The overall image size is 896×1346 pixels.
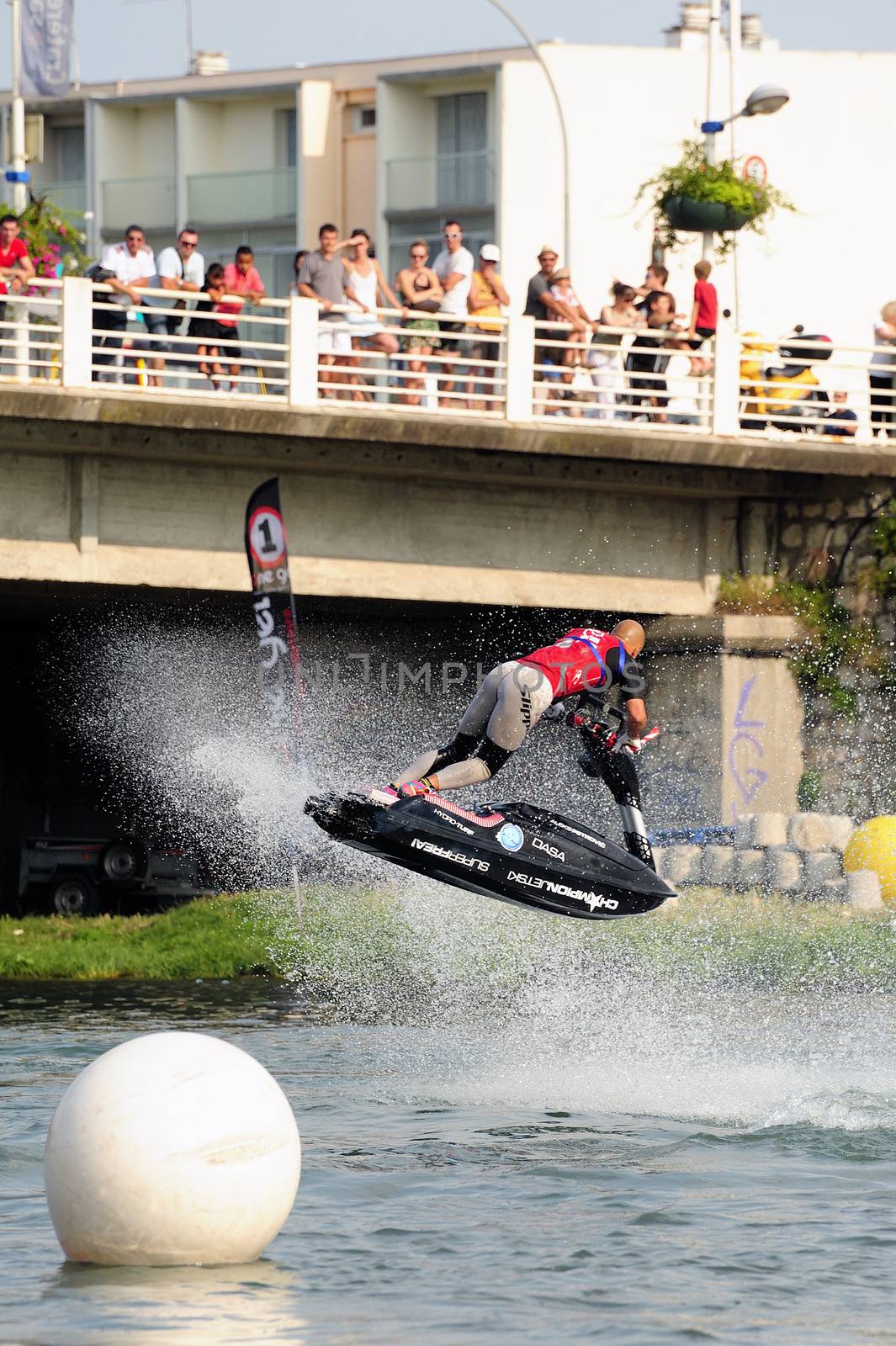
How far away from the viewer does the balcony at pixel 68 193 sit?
56.7m

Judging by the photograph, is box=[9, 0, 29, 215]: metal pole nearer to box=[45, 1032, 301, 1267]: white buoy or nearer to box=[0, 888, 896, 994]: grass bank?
box=[0, 888, 896, 994]: grass bank

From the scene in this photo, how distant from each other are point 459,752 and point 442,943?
28.4 ft

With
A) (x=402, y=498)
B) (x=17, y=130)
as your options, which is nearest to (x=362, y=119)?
(x=17, y=130)

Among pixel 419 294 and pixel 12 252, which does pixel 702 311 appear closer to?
pixel 419 294

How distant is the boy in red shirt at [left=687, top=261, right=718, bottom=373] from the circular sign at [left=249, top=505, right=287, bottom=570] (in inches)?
251

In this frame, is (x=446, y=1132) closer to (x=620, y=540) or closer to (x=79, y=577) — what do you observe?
(x=79, y=577)

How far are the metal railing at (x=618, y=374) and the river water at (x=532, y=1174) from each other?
22.7ft

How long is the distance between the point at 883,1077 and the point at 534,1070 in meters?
2.61

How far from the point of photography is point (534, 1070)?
661 inches

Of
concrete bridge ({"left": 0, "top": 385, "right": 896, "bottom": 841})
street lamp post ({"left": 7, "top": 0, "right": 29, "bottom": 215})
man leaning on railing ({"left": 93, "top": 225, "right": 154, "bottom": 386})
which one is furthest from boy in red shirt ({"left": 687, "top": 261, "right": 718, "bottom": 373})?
street lamp post ({"left": 7, "top": 0, "right": 29, "bottom": 215})

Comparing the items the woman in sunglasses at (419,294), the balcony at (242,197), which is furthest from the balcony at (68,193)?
the woman in sunglasses at (419,294)

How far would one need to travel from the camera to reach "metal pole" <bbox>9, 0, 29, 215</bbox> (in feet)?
101

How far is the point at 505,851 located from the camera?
49.9ft

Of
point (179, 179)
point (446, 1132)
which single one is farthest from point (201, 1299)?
A: point (179, 179)
